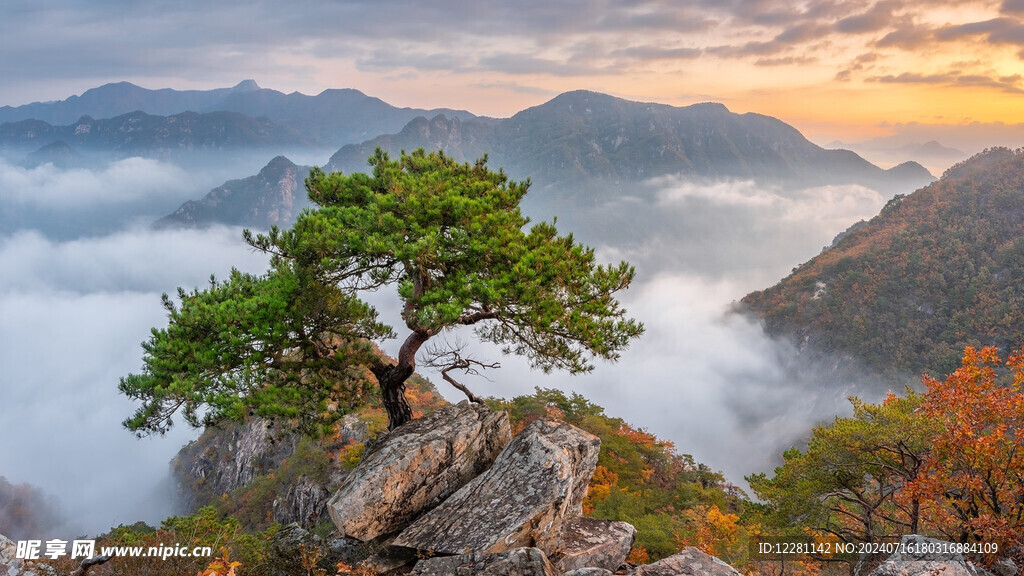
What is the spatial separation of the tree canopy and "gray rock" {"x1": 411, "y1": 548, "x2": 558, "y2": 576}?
12.7ft

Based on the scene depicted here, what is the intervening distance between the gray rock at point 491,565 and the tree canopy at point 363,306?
387 cm

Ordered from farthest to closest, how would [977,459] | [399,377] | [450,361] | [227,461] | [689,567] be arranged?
[227,461], [450,361], [399,377], [977,459], [689,567]

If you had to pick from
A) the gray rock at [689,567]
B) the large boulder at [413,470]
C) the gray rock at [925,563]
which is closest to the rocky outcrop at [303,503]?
the large boulder at [413,470]

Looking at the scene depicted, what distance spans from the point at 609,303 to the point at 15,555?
479 inches

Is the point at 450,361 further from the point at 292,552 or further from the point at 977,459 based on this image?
the point at 977,459

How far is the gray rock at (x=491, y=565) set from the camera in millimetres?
7940

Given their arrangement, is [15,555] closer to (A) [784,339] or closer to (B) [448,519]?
(B) [448,519]

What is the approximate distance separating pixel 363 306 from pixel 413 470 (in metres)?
3.88

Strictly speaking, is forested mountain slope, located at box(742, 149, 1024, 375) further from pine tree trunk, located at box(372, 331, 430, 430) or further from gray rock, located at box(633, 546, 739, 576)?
pine tree trunk, located at box(372, 331, 430, 430)

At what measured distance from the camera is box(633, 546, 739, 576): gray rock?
8883 millimetres

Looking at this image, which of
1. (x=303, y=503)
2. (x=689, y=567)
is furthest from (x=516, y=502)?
(x=303, y=503)

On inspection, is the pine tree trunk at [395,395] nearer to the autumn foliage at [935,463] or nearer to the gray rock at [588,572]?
the gray rock at [588,572]

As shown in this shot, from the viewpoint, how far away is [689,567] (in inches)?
354

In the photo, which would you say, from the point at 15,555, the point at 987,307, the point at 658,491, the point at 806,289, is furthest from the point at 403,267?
the point at 806,289
